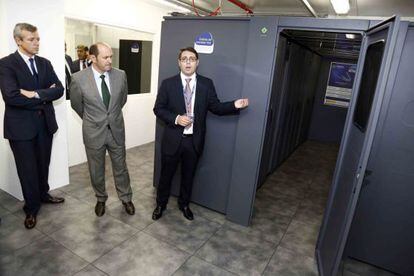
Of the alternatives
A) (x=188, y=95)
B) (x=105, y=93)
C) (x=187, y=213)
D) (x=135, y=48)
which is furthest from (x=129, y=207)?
(x=135, y=48)

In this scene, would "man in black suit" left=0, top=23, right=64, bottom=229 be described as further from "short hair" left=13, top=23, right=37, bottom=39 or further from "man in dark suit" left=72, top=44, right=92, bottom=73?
"man in dark suit" left=72, top=44, right=92, bottom=73

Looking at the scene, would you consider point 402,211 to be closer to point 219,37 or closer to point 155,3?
point 219,37

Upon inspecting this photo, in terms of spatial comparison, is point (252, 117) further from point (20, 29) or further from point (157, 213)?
point (20, 29)

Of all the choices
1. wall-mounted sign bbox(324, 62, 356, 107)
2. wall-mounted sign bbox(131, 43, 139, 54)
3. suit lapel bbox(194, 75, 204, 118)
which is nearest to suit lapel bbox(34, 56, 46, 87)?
suit lapel bbox(194, 75, 204, 118)

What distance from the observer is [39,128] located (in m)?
2.66

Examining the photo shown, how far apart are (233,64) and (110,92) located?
1.23 metres

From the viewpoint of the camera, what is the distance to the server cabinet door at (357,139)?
158 centimetres

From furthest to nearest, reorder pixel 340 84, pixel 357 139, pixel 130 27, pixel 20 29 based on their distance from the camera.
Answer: pixel 340 84 → pixel 130 27 → pixel 20 29 → pixel 357 139

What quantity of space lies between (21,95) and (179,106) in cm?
137

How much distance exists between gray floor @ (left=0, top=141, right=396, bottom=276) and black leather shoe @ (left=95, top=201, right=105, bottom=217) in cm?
7

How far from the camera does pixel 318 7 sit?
5031mm

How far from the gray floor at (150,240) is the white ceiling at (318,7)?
9.60 ft

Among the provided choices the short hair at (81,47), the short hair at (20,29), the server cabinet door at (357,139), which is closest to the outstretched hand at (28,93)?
the short hair at (20,29)

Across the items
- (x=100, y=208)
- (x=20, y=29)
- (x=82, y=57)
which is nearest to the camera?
(x=20, y=29)
